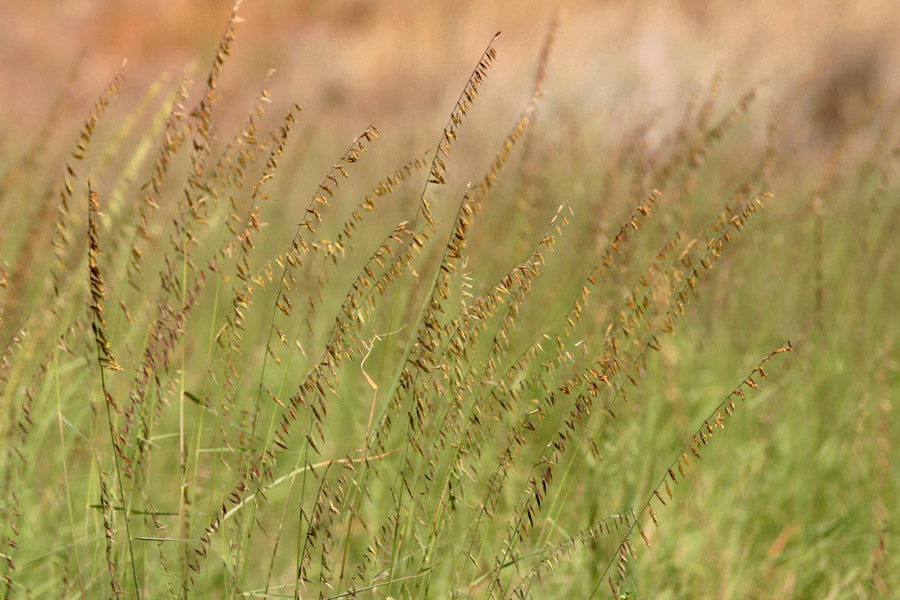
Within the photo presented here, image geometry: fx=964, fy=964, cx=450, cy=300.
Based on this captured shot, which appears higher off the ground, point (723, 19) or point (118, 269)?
point (723, 19)

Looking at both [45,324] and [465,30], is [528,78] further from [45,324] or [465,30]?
[45,324]

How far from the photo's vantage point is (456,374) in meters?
1.56

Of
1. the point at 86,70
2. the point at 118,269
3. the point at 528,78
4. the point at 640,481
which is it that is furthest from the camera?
the point at 86,70

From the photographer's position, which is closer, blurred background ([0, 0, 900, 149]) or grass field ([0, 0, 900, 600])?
grass field ([0, 0, 900, 600])

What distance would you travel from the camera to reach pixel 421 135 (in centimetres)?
552

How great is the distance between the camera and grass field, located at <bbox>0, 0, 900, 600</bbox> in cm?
139

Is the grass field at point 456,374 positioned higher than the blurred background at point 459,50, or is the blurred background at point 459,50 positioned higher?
the blurred background at point 459,50

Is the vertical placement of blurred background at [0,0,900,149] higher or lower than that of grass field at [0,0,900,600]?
higher

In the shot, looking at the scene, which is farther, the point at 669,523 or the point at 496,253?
the point at 496,253

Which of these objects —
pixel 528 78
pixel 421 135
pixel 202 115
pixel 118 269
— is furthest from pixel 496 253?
pixel 528 78

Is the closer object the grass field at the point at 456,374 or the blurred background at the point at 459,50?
the grass field at the point at 456,374

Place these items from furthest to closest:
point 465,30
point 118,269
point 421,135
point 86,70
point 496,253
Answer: point 86,70, point 465,30, point 421,135, point 496,253, point 118,269

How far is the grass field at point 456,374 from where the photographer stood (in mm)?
1391

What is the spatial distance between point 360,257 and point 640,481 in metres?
2.46
